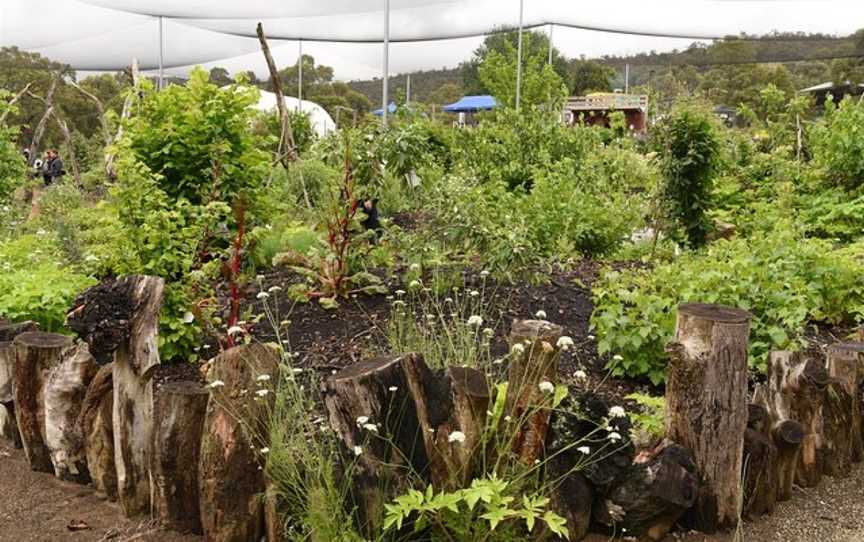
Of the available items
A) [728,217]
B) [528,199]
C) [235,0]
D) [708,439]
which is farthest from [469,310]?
[235,0]

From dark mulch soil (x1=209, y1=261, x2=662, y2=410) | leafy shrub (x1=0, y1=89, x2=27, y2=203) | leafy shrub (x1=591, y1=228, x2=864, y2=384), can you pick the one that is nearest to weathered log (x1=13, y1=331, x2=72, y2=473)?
dark mulch soil (x1=209, y1=261, x2=662, y2=410)

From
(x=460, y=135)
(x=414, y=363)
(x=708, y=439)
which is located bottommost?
(x=708, y=439)

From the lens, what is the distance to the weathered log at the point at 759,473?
10.1 feet

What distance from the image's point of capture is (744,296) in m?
4.37

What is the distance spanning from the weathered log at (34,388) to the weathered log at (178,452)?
845 mm

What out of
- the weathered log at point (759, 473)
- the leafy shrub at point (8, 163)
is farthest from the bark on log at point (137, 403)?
the leafy shrub at point (8, 163)

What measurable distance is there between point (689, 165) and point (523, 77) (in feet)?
53.6

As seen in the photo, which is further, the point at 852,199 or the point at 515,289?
the point at 852,199

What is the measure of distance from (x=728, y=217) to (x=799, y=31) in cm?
1218

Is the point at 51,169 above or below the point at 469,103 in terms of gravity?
below

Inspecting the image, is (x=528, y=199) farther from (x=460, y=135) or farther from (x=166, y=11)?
(x=166, y=11)

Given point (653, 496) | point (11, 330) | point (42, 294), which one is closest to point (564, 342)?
point (653, 496)

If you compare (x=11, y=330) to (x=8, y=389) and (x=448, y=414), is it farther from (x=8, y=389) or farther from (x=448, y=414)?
(x=448, y=414)

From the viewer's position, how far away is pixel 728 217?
9.40 m
